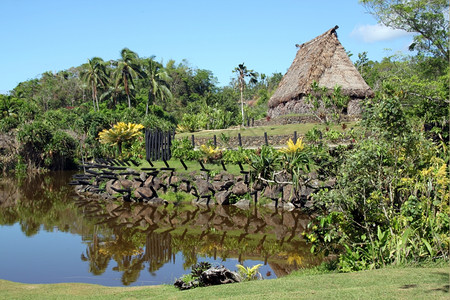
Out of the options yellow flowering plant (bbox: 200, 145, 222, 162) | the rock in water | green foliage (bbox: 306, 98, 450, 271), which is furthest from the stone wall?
the rock in water

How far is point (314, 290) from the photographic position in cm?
662

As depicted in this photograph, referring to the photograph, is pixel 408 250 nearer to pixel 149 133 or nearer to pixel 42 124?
pixel 149 133

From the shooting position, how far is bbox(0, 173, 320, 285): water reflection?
1166 centimetres

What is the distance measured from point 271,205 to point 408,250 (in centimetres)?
1027

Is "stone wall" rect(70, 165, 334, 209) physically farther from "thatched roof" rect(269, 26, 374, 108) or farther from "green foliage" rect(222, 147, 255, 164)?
"thatched roof" rect(269, 26, 374, 108)

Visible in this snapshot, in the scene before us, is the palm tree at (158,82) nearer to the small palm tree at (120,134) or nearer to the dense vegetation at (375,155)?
the dense vegetation at (375,155)

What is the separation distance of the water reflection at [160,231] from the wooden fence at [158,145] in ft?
13.0

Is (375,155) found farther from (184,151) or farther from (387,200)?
(184,151)

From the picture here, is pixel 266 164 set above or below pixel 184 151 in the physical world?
below

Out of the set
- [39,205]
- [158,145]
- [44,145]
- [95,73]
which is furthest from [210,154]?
[95,73]

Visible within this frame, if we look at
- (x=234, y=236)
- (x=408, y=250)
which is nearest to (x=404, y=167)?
(x=408, y=250)

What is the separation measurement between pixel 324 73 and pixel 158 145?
46.6ft

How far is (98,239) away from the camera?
14.1 m

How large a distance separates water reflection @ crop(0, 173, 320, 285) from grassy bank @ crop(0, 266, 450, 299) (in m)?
1.83
